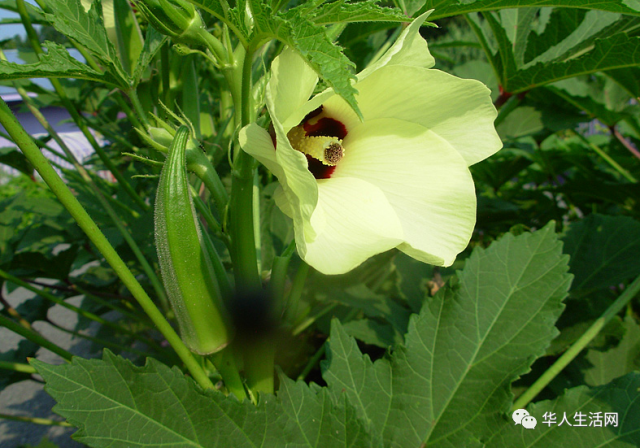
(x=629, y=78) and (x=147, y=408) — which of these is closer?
(x=147, y=408)

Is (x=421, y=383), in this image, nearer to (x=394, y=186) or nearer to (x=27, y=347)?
(x=394, y=186)

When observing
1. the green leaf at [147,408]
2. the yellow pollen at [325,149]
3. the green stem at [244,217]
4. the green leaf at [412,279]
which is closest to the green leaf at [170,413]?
the green leaf at [147,408]

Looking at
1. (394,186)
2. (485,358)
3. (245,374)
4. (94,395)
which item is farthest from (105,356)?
(485,358)

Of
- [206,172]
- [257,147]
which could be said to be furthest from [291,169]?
[206,172]

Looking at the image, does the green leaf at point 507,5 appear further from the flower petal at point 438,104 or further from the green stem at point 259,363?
the green stem at point 259,363

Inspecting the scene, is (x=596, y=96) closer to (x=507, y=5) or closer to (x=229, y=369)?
(x=507, y=5)

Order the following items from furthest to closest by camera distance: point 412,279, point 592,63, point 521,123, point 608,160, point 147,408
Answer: point 608,160 → point 521,123 → point 412,279 → point 592,63 → point 147,408
